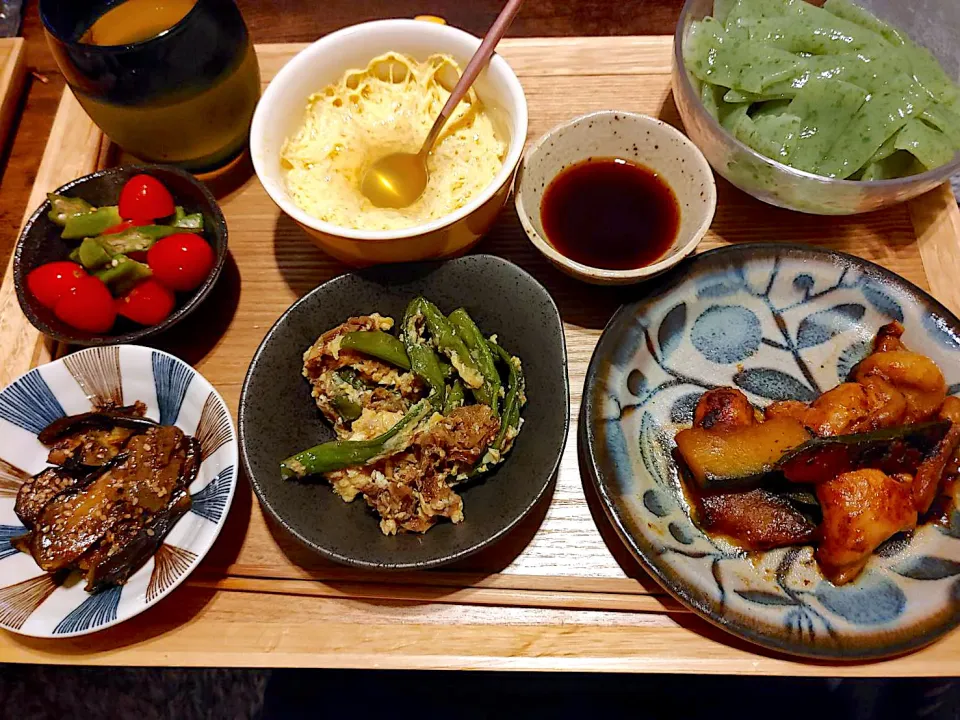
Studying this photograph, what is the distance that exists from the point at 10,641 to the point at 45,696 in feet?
3.82

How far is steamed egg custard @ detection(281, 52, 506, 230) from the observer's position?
191cm

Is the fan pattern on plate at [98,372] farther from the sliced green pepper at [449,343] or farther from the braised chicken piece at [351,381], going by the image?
the sliced green pepper at [449,343]

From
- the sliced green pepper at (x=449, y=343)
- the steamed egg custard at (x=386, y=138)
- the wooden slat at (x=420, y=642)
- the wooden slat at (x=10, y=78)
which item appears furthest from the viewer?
the wooden slat at (x=10, y=78)

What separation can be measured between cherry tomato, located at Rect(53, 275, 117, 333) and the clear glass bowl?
5.74ft

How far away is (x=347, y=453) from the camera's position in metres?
1.59

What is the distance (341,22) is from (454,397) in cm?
196

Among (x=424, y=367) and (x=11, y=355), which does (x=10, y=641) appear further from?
(x=424, y=367)

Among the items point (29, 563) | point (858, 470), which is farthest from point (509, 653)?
point (29, 563)

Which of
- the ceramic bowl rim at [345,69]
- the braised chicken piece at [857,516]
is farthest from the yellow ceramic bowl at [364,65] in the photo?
the braised chicken piece at [857,516]

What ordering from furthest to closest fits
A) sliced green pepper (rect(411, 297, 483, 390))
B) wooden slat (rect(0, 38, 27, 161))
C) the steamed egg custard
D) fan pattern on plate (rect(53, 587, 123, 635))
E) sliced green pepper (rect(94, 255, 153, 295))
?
wooden slat (rect(0, 38, 27, 161)) < the steamed egg custard < sliced green pepper (rect(94, 255, 153, 295)) < sliced green pepper (rect(411, 297, 483, 390)) < fan pattern on plate (rect(53, 587, 123, 635))

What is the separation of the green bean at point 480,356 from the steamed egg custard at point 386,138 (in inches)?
13.5

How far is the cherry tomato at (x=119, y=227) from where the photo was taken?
6.12ft

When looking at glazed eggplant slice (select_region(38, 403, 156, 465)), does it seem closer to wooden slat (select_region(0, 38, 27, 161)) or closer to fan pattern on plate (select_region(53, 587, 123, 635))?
fan pattern on plate (select_region(53, 587, 123, 635))

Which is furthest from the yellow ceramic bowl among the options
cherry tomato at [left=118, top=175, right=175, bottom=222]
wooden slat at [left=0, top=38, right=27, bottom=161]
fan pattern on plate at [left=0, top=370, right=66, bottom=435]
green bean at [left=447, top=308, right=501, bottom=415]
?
wooden slat at [left=0, top=38, right=27, bottom=161]
